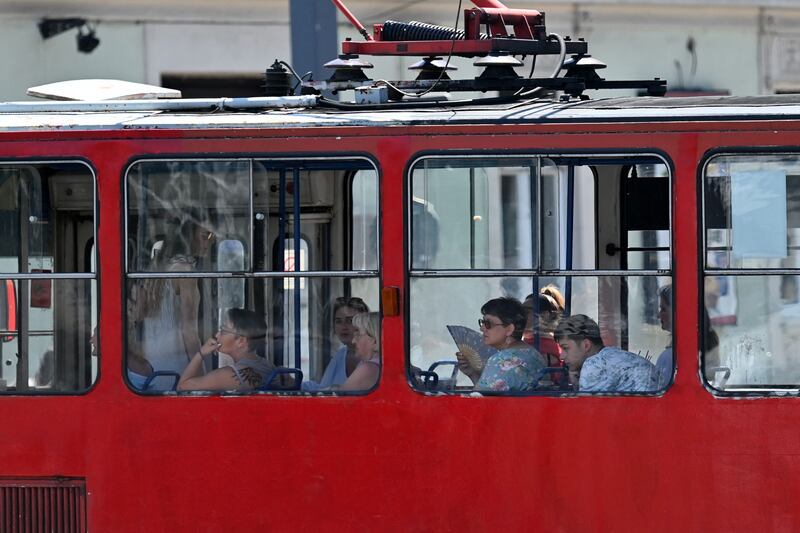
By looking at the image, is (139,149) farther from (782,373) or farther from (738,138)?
(782,373)

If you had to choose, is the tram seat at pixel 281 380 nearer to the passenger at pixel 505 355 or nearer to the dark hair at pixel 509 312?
the passenger at pixel 505 355

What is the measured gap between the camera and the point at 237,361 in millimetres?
5617

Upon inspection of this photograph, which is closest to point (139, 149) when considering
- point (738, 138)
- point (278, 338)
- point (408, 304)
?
point (278, 338)

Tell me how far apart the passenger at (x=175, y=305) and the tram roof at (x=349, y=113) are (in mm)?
515

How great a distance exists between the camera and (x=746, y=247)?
5.35 meters

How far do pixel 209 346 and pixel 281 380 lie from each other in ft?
1.21

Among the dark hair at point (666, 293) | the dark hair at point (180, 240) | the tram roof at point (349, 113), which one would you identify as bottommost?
the dark hair at point (666, 293)

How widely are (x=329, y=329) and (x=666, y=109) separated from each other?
1793mm

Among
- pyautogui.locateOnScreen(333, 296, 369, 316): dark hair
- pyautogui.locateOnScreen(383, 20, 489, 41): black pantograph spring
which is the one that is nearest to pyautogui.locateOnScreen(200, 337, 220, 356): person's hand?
pyautogui.locateOnScreen(333, 296, 369, 316): dark hair

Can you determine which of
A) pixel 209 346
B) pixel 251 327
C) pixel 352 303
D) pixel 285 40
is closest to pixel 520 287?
pixel 352 303

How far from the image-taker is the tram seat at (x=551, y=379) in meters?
5.46

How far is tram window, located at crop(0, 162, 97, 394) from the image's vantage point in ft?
18.6

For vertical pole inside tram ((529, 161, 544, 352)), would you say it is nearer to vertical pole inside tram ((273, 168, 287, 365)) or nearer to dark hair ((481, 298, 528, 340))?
dark hair ((481, 298, 528, 340))

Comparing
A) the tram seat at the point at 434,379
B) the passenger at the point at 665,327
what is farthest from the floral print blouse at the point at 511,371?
the passenger at the point at 665,327
